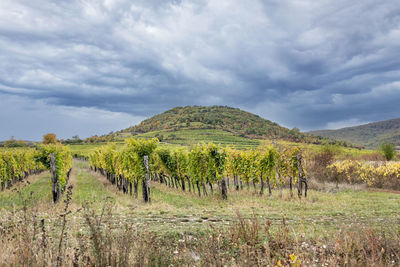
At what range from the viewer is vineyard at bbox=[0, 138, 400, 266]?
13.1 feet

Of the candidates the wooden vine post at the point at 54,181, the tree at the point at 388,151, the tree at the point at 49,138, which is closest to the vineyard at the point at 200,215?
the wooden vine post at the point at 54,181

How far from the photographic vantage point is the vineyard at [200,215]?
13.1ft

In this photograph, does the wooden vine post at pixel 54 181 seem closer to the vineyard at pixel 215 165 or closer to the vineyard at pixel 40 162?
the vineyard at pixel 40 162

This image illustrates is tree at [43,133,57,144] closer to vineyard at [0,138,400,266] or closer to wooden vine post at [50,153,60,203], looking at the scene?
vineyard at [0,138,400,266]

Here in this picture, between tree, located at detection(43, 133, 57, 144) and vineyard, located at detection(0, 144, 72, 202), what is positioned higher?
tree, located at detection(43, 133, 57, 144)

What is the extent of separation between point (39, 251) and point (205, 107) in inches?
6701

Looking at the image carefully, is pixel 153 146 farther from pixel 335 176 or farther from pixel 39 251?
pixel 335 176

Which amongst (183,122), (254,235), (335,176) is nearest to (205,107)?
(183,122)

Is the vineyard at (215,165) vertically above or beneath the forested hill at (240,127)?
beneath

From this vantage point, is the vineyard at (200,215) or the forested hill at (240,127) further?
the forested hill at (240,127)

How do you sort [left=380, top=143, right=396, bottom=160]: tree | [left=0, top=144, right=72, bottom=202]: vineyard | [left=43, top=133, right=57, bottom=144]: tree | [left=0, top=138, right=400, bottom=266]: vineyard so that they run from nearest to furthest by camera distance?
1. [left=0, top=138, right=400, bottom=266]: vineyard
2. [left=0, top=144, right=72, bottom=202]: vineyard
3. [left=380, top=143, right=396, bottom=160]: tree
4. [left=43, top=133, right=57, bottom=144]: tree

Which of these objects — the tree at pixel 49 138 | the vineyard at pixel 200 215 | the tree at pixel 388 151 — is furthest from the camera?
the tree at pixel 49 138

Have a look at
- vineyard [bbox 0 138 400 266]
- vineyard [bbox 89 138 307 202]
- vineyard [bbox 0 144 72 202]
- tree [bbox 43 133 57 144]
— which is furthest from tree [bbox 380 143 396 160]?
tree [bbox 43 133 57 144]

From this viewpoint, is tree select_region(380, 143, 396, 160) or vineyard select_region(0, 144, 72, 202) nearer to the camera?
vineyard select_region(0, 144, 72, 202)
